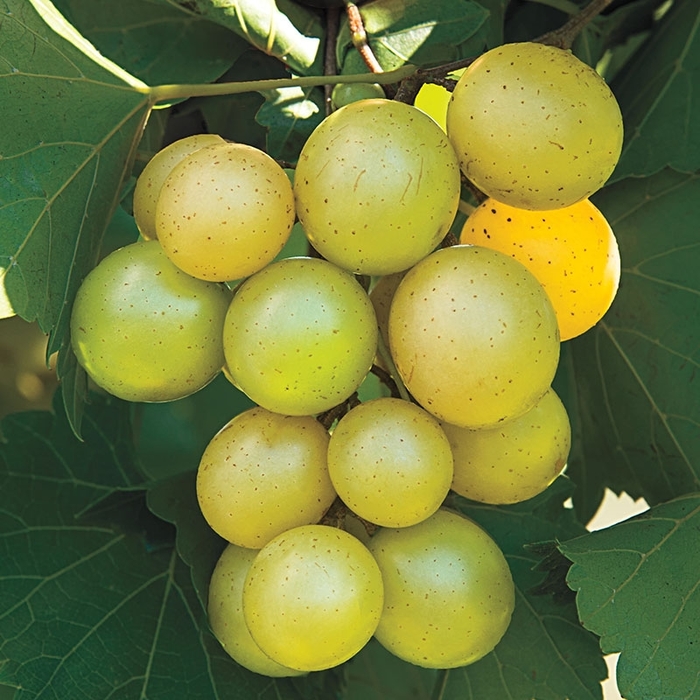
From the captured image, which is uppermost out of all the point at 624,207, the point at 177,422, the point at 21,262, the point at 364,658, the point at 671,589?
the point at 21,262

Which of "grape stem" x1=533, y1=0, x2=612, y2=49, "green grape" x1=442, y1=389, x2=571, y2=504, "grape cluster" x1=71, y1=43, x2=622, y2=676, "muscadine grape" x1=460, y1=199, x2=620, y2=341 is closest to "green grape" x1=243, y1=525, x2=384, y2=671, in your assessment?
"grape cluster" x1=71, y1=43, x2=622, y2=676

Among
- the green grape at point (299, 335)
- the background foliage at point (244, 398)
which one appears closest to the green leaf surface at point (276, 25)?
the background foliage at point (244, 398)

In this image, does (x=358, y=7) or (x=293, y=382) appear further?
(x=358, y=7)

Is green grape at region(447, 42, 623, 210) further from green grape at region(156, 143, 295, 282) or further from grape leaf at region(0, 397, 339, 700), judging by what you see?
grape leaf at region(0, 397, 339, 700)

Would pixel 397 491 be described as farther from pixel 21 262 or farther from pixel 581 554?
pixel 21 262

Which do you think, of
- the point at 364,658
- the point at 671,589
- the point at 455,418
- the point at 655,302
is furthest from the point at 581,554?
the point at 364,658
